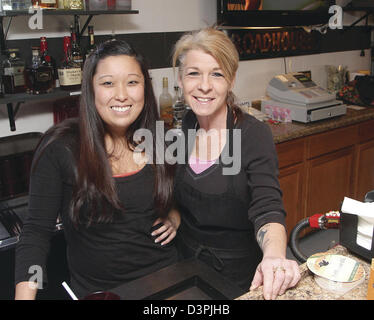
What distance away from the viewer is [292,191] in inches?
116

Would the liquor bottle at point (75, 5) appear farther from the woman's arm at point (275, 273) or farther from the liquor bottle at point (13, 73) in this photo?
the woman's arm at point (275, 273)

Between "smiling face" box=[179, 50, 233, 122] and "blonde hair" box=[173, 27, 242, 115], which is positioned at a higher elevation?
"blonde hair" box=[173, 27, 242, 115]

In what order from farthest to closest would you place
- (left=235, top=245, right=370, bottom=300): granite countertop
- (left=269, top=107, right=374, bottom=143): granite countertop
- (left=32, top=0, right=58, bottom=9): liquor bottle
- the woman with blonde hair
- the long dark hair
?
(left=269, top=107, right=374, bottom=143): granite countertop
(left=32, top=0, right=58, bottom=9): liquor bottle
the woman with blonde hair
the long dark hair
(left=235, top=245, right=370, bottom=300): granite countertop

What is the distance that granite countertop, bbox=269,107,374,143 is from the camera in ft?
8.99

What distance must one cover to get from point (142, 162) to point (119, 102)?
239mm

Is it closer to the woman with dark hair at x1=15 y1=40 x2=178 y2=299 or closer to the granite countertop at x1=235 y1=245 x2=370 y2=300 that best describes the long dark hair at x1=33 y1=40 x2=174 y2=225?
the woman with dark hair at x1=15 y1=40 x2=178 y2=299

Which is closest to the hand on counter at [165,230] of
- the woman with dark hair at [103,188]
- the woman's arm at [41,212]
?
the woman with dark hair at [103,188]

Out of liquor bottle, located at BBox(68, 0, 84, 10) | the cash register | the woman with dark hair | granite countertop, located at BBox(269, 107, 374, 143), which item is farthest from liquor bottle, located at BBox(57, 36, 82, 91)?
the cash register

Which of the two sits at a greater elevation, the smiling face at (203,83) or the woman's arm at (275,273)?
the smiling face at (203,83)

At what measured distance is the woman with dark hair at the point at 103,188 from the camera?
1271 millimetres

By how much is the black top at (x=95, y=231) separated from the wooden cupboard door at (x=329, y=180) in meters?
1.92

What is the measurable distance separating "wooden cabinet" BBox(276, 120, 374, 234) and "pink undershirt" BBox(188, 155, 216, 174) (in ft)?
4.32

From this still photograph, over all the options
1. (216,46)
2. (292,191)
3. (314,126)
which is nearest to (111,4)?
(216,46)
